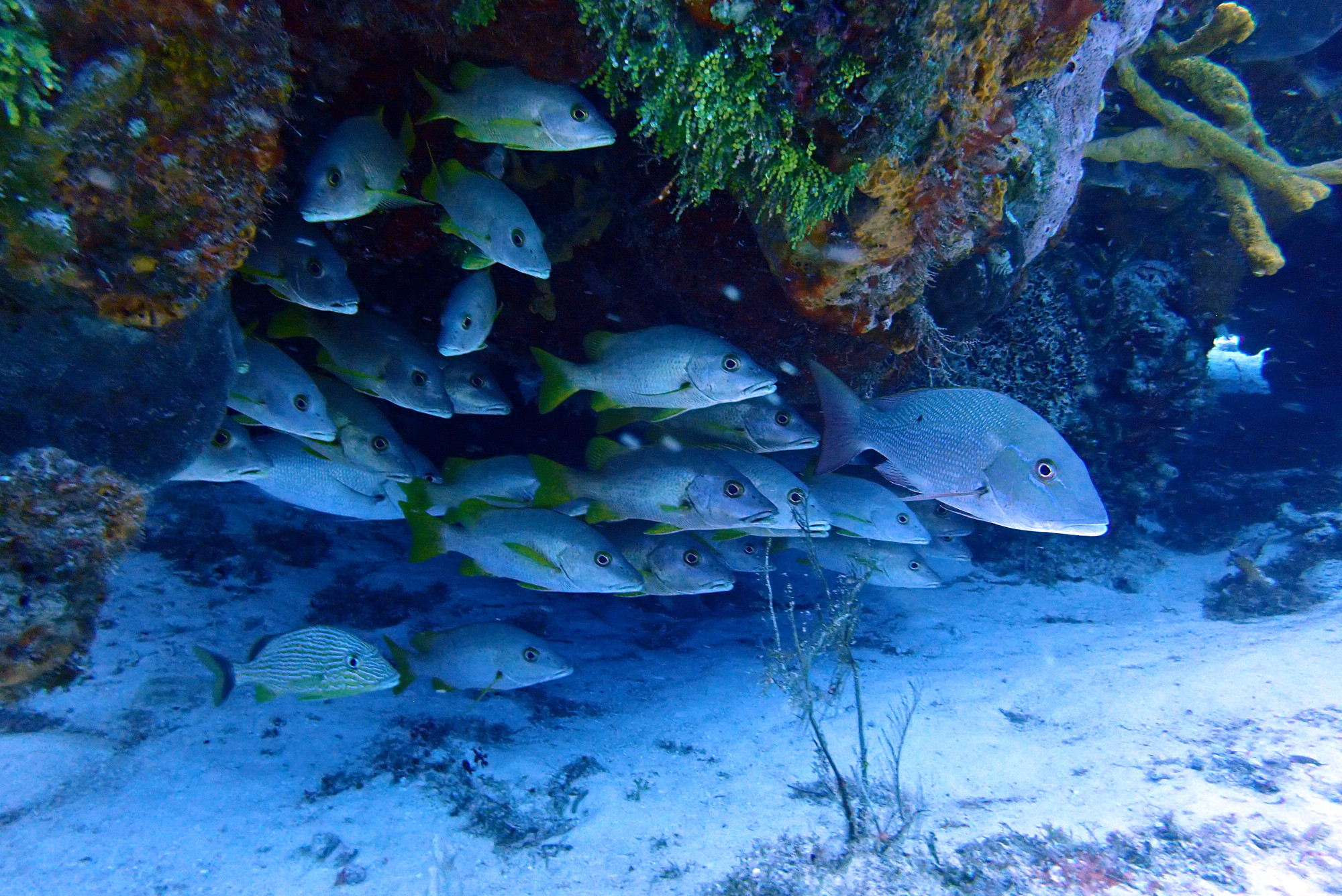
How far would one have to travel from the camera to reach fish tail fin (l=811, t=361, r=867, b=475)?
141 inches

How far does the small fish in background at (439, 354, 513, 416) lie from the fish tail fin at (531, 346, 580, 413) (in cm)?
50

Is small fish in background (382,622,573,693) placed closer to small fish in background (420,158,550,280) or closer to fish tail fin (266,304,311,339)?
fish tail fin (266,304,311,339)

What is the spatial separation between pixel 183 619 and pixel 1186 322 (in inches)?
405

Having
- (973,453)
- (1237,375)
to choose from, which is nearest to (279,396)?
(973,453)

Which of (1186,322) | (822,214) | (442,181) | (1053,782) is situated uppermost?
(1186,322)

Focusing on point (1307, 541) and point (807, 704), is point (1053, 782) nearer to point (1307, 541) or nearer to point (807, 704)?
point (807, 704)

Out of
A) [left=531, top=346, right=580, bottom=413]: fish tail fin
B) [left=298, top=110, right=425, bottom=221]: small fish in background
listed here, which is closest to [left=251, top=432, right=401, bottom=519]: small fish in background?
[left=531, top=346, right=580, bottom=413]: fish tail fin

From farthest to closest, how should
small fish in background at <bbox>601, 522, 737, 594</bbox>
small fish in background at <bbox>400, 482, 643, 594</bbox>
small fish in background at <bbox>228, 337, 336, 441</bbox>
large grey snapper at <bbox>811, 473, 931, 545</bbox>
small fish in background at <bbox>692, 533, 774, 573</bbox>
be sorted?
small fish in background at <bbox>692, 533, 774, 573</bbox> < large grey snapper at <bbox>811, 473, 931, 545</bbox> < small fish in background at <bbox>601, 522, 737, 594</bbox> < small fish in background at <bbox>400, 482, 643, 594</bbox> < small fish in background at <bbox>228, 337, 336, 441</bbox>

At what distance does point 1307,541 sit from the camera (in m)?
6.79

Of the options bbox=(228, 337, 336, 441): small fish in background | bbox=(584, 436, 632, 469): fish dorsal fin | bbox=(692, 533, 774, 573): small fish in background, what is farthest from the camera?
bbox=(692, 533, 774, 573): small fish in background

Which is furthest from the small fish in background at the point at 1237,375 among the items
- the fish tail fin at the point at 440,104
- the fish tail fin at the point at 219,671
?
the fish tail fin at the point at 219,671

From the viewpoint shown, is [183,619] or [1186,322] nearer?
[183,619]

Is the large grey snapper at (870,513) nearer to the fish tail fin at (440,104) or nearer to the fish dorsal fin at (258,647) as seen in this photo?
the fish tail fin at (440,104)

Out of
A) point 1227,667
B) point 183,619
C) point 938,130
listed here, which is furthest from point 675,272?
point 1227,667
